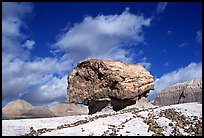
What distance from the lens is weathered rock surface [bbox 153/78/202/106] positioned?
2255 centimetres

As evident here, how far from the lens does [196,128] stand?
13047 mm

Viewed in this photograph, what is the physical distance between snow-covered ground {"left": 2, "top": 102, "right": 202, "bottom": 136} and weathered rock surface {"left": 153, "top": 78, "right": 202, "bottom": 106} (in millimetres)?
6714

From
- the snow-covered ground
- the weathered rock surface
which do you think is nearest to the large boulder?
the weathered rock surface

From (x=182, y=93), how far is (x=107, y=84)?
6.50m

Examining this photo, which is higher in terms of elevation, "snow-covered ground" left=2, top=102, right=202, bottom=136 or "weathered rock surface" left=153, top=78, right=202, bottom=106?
"weathered rock surface" left=153, top=78, right=202, bottom=106

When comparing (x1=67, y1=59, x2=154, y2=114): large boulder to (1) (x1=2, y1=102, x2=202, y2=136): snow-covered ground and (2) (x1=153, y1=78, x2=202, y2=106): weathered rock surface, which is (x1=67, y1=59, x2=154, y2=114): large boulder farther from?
(1) (x1=2, y1=102, x2=202, y2=136): snow-covered ground

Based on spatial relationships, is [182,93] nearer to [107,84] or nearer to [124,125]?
[107,84]

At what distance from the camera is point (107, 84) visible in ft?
67.9

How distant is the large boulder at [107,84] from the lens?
2028 cm

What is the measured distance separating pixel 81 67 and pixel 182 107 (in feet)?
25.9

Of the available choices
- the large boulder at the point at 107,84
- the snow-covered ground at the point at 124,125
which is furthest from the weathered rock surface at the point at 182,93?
the snow-covered ground at the point at 124,125

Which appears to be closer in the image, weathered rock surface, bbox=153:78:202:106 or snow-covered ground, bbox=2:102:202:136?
snow-covered ground, bbox=2:102:202:136

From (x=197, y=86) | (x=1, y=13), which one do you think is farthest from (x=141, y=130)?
(x=197, y=86)

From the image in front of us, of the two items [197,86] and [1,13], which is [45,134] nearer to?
[1,13]
